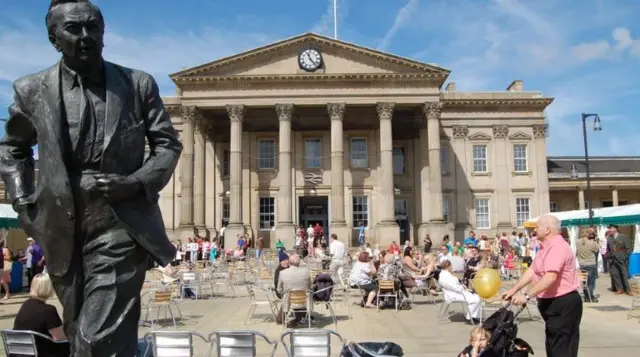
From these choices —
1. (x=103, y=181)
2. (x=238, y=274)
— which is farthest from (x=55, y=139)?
(x=238, y=274)

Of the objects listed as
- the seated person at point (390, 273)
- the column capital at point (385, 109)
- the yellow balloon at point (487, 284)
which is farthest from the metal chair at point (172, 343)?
the column capital at point (385, 109)

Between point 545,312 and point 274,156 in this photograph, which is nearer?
point 545,312

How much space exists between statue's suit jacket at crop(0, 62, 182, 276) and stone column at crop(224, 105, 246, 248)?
32682 millimetres

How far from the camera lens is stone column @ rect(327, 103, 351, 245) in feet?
116

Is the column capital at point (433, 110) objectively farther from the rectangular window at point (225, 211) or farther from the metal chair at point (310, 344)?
the metal chair at point (310, 344)

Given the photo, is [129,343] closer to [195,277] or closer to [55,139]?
[55,139]

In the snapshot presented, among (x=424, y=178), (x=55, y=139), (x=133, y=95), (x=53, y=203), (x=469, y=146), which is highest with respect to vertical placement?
(x=469, y=146)

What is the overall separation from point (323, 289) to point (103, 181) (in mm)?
9867

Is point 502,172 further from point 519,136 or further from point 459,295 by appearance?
point 459,295

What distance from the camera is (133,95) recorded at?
300 cm

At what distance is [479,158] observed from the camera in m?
42.9

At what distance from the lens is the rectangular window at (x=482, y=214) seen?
42.3m

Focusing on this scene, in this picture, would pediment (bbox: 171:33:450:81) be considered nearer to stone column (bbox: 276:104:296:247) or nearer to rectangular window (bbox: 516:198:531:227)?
stone column (bbox: 276:104:296:247)

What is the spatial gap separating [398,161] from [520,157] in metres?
9.65
